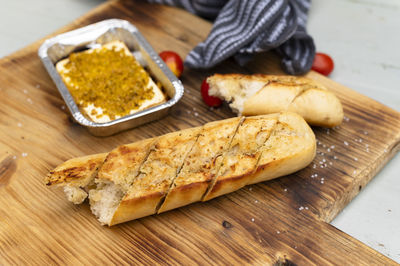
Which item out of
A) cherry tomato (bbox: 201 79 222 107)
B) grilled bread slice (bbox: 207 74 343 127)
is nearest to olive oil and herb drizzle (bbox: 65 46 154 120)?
cherry tomato (bbox: 201 79 222 107)

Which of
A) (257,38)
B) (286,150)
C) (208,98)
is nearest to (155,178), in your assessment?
(286,150)

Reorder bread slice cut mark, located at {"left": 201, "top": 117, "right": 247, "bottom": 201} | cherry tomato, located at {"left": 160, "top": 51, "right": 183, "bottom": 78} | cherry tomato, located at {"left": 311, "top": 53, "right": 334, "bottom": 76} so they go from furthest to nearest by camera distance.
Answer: cherry tomato, located at {"left": 311, "top": 53, "right": 334, "bottom": 76} → cherry tomato, located at {"left": 160, "top": 51, "right": 183, "bottom": 78} → bread slice cut mark, located at {"left": 201, "top": 117, "right": 247, "bottom": 201}

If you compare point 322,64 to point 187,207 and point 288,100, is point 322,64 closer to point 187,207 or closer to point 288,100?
point 288,100

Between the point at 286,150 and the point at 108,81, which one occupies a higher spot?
the point at 108,81

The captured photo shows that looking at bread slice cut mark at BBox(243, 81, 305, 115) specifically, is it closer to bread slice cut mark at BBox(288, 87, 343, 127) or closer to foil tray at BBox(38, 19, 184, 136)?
bread slice cut mark at BBox(288, 87, 343, 127)

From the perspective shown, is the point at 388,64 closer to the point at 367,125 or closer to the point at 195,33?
the point at 367,125

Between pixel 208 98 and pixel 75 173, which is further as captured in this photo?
pixel 208 98
